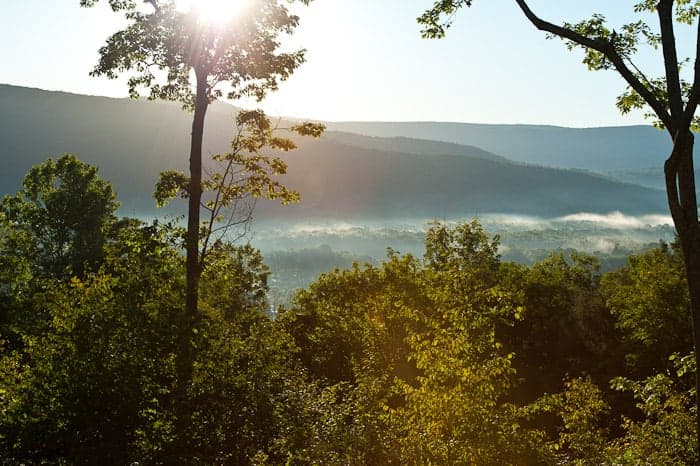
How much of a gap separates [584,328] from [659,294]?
35.5ft

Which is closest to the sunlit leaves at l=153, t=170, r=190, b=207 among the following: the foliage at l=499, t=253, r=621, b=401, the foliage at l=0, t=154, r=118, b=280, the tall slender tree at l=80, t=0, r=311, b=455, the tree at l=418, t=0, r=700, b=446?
the tall slender tree at l=80, t=0, r=311, b=455

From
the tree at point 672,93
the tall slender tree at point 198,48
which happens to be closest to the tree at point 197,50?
the tall slender tree at point 198,48

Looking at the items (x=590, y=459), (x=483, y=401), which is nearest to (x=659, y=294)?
(x=590, y=459)

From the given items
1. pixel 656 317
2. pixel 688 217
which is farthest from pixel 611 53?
pixel 656 317

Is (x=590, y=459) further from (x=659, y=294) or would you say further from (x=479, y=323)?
(x=659, y=294)

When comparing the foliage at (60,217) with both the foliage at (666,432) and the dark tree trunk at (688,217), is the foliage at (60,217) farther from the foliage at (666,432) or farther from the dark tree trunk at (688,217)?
the dark tree trunk at (688,217)

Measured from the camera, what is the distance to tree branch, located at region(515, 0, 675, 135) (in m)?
13.6

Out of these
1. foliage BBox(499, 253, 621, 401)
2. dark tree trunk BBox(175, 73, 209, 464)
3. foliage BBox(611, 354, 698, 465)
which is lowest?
foliage BBox(499, 253, 621, 401)

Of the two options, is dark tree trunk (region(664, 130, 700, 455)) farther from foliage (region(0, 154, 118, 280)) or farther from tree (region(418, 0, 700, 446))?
foliage (region(0, 154, 118, 280))

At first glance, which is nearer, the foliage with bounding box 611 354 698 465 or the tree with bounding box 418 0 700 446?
the tree with bounding box 418 0 700 446

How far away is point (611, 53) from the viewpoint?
46.1ft

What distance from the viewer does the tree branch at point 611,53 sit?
537 inches

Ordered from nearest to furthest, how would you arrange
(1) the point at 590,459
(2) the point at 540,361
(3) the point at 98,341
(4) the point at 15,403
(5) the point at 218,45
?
(4) the point at 15,403
(3) the point at 98,341
(1) the point at 590,459
(5) the point at 218,45
(2) the point at 540,361

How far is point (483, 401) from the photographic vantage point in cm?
1548
